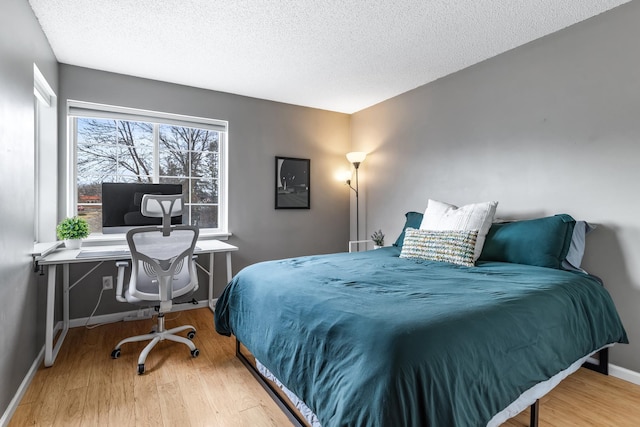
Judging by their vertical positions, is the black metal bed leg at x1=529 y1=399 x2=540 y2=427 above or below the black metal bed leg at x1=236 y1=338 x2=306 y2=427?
above

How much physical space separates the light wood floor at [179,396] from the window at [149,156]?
152cm

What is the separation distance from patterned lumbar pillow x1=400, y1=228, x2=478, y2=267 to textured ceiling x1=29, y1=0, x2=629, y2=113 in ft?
4.88

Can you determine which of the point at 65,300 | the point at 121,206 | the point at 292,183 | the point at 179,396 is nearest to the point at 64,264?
the point at 65,300

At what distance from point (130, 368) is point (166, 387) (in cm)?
42

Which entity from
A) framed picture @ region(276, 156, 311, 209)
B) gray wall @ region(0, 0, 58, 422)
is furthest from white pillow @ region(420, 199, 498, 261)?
gray wall @ region(0, 0, 58, 422)

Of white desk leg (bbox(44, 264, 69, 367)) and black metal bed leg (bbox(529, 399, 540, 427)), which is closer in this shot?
black metal bed leg (bbox(529, 399, 540, 427))

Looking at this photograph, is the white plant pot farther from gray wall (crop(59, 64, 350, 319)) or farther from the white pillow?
the white pillow

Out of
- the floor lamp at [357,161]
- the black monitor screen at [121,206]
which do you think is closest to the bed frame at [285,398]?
the black monitor screen at [121,206]

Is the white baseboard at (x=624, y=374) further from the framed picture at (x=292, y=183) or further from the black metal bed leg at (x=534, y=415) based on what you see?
the framed picture at (x=292, y=183)

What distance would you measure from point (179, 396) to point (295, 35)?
253 centimetres

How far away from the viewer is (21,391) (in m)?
1.92

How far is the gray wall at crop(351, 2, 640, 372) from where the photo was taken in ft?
7.02

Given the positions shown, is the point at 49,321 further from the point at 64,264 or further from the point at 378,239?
the point at 378,239

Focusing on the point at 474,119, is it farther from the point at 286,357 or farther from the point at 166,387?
the point at 166,387
